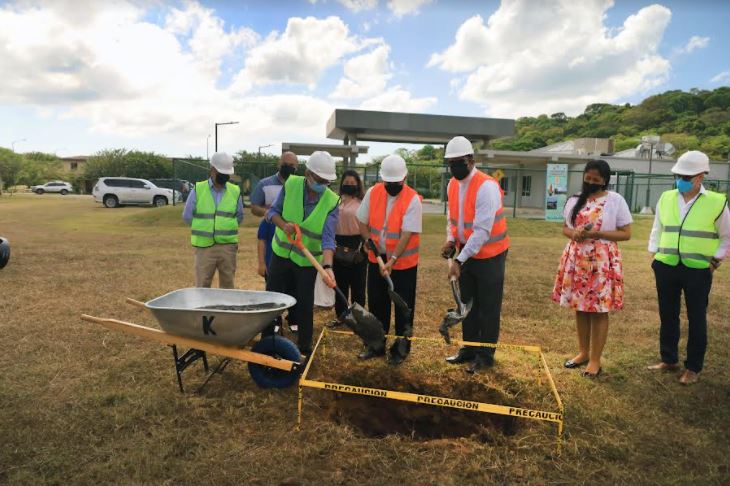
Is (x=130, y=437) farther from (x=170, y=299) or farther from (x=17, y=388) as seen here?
(x=17, y=388)

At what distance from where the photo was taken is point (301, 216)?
3.79 metres

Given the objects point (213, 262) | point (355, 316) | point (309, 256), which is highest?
point (309, 256)

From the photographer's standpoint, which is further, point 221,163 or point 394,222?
point 221,163

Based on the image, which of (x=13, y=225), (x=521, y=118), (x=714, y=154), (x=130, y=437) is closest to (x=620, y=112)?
(x=521, y=118)

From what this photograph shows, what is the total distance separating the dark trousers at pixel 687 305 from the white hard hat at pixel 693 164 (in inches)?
28.6

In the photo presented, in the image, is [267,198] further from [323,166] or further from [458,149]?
[458,149]

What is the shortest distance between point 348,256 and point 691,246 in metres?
2.88

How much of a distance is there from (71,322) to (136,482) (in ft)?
10.5

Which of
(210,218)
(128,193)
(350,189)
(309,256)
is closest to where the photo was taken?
(309,256)

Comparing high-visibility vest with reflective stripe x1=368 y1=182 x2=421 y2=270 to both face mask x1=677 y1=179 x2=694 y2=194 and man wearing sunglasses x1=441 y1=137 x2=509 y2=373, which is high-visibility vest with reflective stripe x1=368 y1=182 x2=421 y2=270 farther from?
face mask x1=677 y1=179 x2=694 y2=194

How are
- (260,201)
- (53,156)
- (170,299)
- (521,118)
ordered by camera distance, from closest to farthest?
(170,299)
(260,201)
(53,156)
(521,118)

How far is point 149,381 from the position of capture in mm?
3686

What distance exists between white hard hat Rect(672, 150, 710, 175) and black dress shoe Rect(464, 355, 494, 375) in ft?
6.84

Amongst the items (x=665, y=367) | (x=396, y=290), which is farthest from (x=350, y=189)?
(x=665, y=367)
